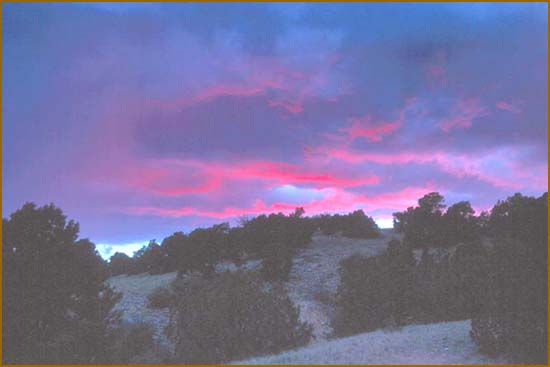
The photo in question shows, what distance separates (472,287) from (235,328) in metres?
10.7

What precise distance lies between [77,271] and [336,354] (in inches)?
380

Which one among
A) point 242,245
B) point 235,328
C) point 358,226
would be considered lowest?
point 235,328

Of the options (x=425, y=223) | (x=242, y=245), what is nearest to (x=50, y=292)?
(x=242, y=245)

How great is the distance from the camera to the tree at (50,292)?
56.8ft

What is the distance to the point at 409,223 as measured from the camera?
140 ft

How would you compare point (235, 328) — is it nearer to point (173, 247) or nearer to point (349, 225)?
point (173, 247)

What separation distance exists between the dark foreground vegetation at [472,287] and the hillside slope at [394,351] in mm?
762

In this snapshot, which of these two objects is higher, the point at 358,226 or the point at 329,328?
the point at 358,226

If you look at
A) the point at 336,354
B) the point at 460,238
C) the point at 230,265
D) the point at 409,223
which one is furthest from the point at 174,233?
the point at 336,354

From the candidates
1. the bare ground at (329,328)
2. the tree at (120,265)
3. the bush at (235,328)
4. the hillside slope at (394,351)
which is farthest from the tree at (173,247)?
the hillside slope at (394,351)

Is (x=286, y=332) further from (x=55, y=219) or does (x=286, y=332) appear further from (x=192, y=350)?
(x=55, y=219)

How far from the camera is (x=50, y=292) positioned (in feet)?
58.7

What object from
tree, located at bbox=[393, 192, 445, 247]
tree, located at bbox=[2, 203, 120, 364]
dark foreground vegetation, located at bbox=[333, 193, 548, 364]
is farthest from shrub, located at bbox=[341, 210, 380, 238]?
tree, located at bbox=[2, 203, 120, 364]

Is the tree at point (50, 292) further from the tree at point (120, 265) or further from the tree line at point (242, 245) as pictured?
the tree at point (120, 265)
